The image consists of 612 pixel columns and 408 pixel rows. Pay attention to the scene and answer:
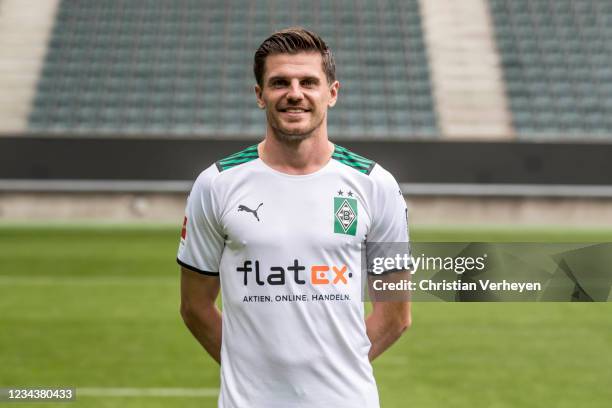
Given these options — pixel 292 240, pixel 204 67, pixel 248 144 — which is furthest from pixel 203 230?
pixel 204 67

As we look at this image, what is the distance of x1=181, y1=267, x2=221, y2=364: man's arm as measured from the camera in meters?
2.98

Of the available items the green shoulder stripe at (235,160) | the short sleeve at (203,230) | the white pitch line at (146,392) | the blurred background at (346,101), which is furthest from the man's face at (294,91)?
the blurred background at (346,101)

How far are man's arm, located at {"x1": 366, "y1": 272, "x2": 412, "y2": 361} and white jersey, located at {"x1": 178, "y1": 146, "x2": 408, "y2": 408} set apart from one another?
0.20m

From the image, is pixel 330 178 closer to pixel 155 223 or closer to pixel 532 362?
pixel 532 362

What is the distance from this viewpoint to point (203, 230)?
2857 millimetres

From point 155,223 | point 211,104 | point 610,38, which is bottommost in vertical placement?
point 155,223

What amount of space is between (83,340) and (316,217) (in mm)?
6675

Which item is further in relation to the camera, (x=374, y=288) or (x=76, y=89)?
(x=76, y=89)

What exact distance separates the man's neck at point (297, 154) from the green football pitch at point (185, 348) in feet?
13.6

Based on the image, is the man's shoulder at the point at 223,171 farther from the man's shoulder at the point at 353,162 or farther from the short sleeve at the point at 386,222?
the short sleeve at the point at 386,222

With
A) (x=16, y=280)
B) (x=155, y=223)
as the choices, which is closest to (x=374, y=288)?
(x=16, y=280)

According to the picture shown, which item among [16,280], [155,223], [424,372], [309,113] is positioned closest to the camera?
[309,113]

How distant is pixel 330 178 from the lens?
9.37 ft

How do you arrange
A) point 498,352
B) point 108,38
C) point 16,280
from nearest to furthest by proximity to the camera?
point 498,352, point 16,280, point 108,38
